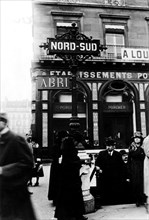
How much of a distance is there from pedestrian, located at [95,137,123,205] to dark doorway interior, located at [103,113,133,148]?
36.6 feet

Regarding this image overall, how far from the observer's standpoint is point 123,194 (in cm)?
620

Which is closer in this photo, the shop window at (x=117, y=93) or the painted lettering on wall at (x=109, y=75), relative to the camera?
the painted lettering on wall at (x=109, y=75)

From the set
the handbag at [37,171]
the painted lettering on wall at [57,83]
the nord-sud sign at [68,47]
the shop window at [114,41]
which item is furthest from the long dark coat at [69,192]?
the shop window at [114,41]

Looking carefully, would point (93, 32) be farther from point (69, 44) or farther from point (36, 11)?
point (69, 44)

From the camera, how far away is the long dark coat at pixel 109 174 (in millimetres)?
5902

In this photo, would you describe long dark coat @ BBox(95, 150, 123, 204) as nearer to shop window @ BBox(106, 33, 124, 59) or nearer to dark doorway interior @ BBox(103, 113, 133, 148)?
dark doorway interior @ BBox(103, 113, 133, 148)

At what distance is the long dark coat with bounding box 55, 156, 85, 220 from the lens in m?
4.52

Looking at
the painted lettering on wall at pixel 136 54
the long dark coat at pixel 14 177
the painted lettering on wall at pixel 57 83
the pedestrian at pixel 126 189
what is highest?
the painted lettering on wall at pixel 136 54

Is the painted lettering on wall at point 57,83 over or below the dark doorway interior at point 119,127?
over

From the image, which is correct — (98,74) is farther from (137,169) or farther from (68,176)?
(68,176)

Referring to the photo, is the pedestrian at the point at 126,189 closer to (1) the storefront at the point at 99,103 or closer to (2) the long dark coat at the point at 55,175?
(2) the long dark coat at the point at 55,175

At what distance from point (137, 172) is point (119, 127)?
38.3ft

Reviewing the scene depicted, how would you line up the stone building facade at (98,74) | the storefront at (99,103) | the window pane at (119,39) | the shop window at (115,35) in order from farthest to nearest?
the window pane at (119,39) → the shop window at (115,35) → the stone building facade at (98,74) → the storefront at (99,103)

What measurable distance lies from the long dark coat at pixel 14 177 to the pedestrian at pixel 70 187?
166 centimetres
